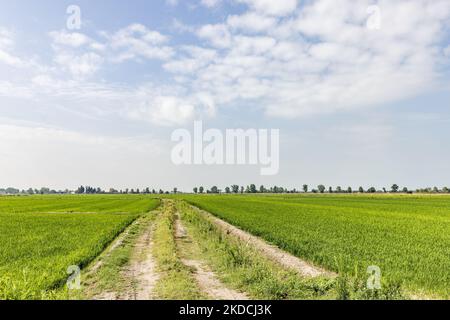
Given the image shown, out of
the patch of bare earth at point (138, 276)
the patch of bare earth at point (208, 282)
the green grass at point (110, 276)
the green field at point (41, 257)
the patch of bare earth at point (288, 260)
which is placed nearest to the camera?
the green field at point (41, 257)

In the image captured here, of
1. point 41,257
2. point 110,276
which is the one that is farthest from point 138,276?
point 41,257

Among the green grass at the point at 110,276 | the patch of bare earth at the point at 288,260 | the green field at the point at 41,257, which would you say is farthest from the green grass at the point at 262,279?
the green field at the point at 41,257

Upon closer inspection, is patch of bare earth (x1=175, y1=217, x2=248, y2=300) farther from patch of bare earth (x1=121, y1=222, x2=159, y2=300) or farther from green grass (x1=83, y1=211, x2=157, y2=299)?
green grass (x1=83, y1=211, x2=157, y2=299)

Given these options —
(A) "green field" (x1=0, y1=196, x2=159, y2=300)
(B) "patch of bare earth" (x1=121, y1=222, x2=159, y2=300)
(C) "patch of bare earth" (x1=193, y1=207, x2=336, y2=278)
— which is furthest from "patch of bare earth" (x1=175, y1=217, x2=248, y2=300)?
(A) "green field" (x1=0, y1=196, x2=159, y2=300)

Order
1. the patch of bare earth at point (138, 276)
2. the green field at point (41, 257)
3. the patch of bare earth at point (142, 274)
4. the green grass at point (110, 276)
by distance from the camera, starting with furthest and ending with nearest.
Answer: the green grass at point (110, 276), the patch of bare earth at point (142, 274), the patch of bare earth at point (138, 276), the green field at point (41, 257)

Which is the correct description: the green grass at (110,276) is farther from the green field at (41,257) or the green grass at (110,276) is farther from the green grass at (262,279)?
the green grass at (262,279)

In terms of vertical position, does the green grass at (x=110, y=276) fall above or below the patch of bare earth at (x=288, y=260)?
above

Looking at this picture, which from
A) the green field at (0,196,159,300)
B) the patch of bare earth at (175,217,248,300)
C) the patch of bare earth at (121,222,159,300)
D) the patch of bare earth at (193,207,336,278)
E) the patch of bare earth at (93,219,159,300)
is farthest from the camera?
the patch of bare earth at (193,207,336,278)

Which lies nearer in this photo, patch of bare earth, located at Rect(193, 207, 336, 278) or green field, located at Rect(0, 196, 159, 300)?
green field, located at Rect(0, 196, 159, 300)

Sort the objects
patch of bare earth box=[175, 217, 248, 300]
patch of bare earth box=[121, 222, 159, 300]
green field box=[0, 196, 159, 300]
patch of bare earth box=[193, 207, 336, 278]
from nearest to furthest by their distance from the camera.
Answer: green field box=[0, 196, 159, 300]
patch of bare earth box=[175, 217, 248, 300]
patch of bare earth box=[121, 222, 159, 300]
patch of bare earth box=[193, 207, 336, 278]

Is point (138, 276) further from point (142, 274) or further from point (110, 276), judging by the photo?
point (110, 276)

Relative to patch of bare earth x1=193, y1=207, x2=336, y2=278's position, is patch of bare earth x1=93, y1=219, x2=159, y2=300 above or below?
above

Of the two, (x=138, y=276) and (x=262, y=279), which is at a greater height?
(x=262, y=279)
